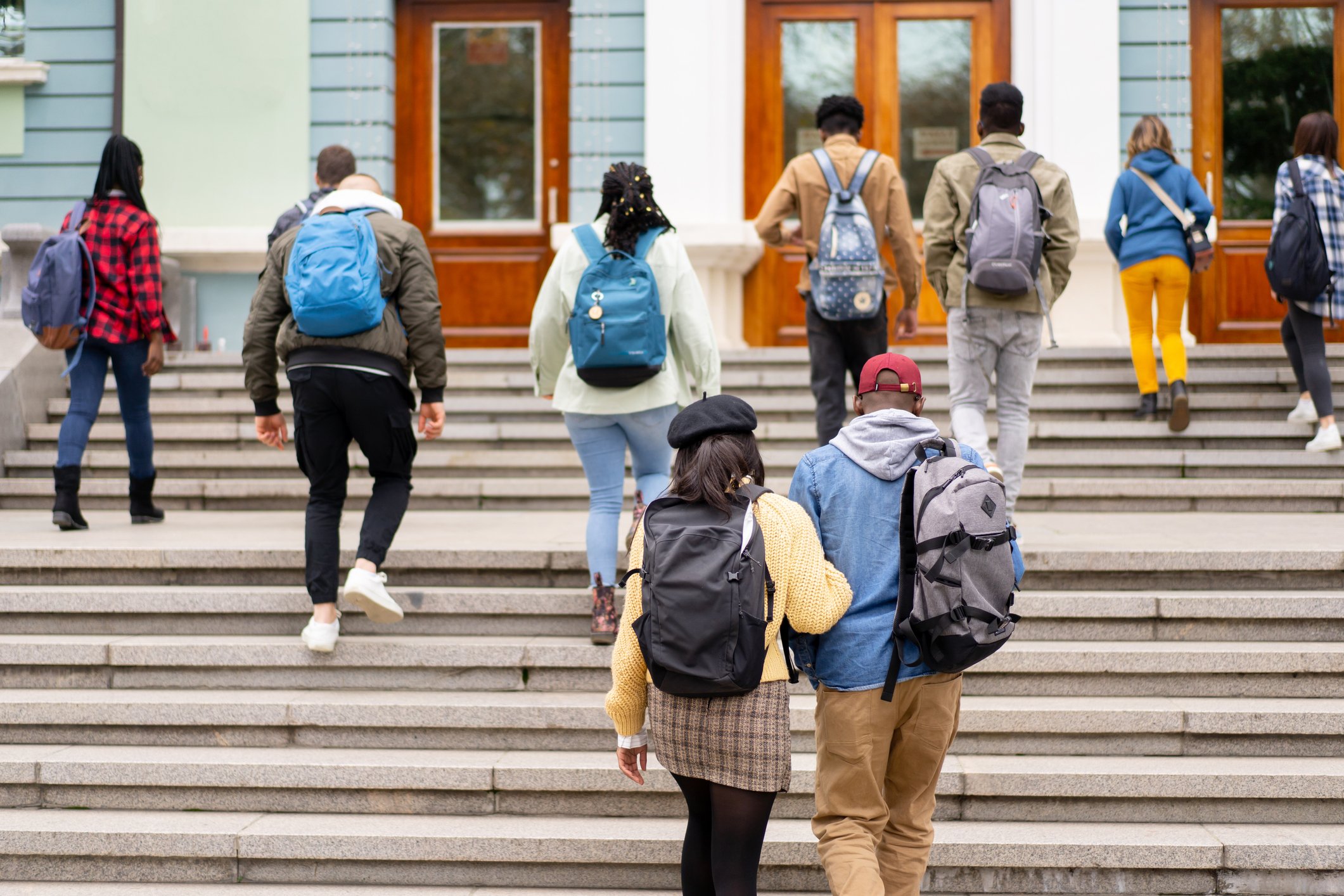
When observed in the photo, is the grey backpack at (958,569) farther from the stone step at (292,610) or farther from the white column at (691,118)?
the white column at (691,118)

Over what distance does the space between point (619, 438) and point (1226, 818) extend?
8.14ft

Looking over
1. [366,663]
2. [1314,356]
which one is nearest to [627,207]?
[366,663]

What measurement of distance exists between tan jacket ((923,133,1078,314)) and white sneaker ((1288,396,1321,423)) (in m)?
2.80

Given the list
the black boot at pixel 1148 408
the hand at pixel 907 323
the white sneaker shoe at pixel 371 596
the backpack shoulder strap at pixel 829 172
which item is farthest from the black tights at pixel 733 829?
the black boot at pixel 1148 408

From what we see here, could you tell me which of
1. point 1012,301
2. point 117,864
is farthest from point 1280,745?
point 117,864

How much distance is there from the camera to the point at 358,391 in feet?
15.1

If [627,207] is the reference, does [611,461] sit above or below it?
below

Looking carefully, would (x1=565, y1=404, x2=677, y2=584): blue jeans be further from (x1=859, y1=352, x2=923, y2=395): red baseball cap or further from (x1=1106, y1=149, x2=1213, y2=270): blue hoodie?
(x1=1106, y1=149, x2=1213, y2=270): blue hoodie

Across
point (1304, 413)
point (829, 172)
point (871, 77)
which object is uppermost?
point (871, 77)

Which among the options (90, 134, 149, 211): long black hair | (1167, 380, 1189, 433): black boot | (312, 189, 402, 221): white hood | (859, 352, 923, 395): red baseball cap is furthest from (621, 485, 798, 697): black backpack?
(1167, 380, 1189, 433): black boot

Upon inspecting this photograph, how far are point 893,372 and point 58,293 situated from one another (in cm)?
Result: 463

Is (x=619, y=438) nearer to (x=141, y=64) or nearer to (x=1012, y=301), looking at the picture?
(x=1012, y=301)

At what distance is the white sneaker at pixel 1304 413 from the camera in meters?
7.53

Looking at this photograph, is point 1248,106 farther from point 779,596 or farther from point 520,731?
point 779,596
